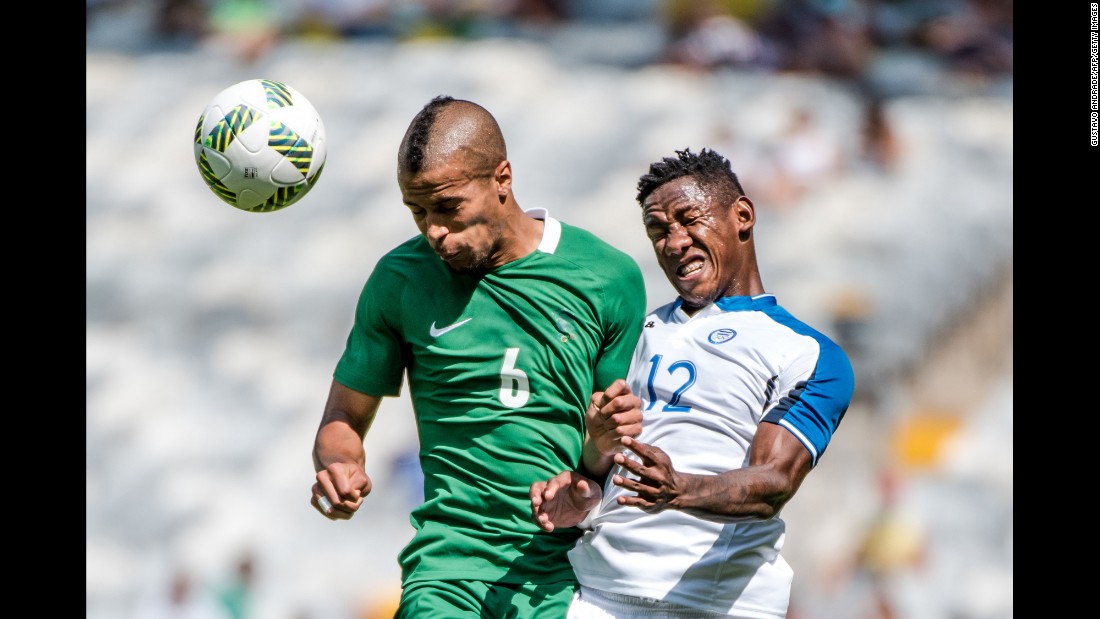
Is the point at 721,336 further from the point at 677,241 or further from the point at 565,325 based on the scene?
the point at 565,325

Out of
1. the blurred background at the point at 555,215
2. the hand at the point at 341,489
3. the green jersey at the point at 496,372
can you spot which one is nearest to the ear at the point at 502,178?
the green jersey at the point at 496,372

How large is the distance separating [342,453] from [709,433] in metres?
1.14

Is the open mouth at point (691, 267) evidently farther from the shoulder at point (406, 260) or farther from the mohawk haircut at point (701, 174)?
the shoulder at point (406, 260)

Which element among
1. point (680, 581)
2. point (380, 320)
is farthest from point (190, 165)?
point (680, 581)

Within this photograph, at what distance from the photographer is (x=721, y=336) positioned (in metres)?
3.87

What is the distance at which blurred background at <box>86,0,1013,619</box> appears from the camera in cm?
945

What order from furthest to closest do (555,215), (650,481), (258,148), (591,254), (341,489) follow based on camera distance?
(555,215), (258,148), (591,254), (341,489), (650,481)

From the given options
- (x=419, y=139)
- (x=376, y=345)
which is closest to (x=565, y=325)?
(x=376, y=345)

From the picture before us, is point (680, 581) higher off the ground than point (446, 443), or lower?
lower

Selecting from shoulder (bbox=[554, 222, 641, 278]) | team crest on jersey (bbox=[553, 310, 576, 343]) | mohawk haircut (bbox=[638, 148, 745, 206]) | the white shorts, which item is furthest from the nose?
the white shorts

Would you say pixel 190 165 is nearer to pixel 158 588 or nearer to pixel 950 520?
pixel 158 588

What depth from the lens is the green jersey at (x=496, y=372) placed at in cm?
407

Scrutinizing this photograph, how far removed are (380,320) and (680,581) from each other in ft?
A: 4.08

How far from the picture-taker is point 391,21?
1319 centimetres
